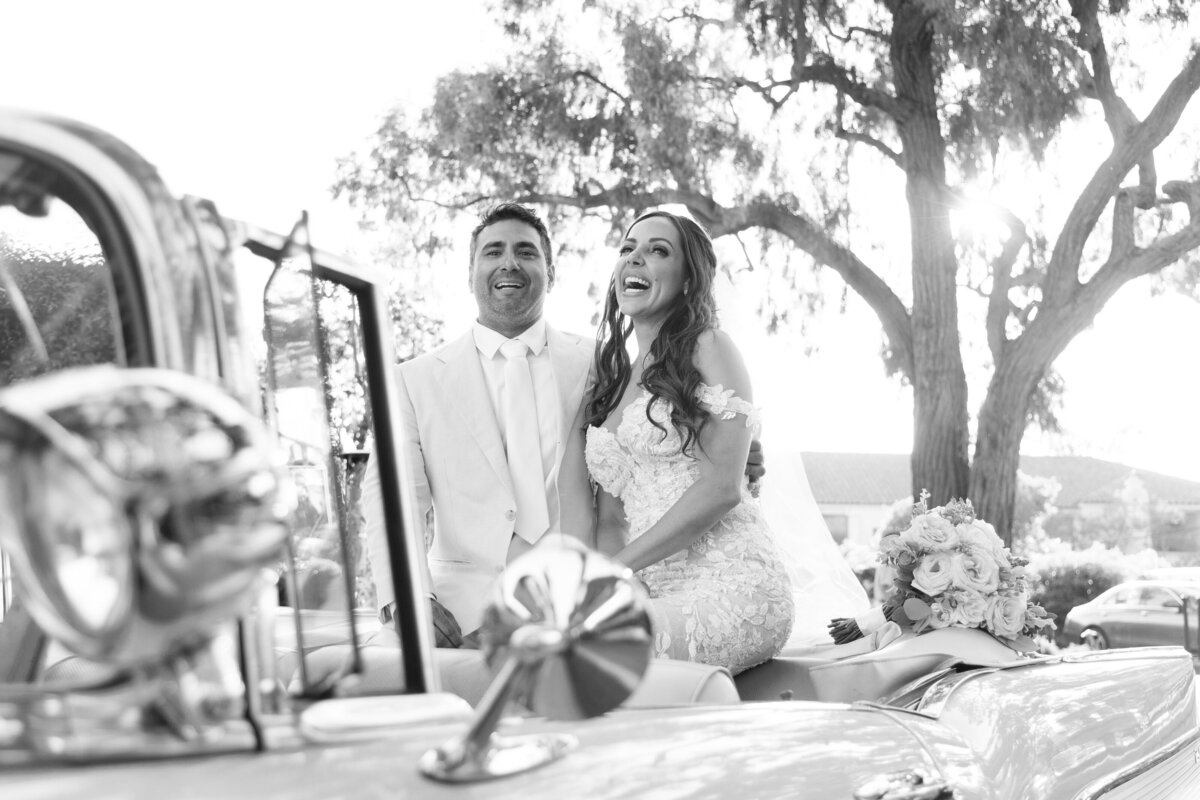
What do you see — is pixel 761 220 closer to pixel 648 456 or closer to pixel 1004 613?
pixel 648 456

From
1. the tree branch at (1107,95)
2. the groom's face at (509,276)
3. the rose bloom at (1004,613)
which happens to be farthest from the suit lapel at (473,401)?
the tree branch at (1107,95)

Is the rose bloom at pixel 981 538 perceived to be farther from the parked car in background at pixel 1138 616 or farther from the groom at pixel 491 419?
the parked car in background at pixel 1138 616

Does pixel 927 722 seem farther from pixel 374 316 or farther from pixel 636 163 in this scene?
pixel 636 163

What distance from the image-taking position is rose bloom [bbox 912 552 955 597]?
352 cm

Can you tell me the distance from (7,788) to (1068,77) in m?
14.4

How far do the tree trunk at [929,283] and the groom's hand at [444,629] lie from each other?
1044cm

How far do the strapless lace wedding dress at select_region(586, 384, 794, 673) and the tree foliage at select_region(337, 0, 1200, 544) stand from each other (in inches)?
396

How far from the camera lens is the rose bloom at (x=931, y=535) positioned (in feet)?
12.0

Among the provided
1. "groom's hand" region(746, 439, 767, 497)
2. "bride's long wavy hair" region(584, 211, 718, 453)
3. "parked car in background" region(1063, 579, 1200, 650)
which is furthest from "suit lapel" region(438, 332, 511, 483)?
"parked car in background" region(1063, 579, 1200, 650)

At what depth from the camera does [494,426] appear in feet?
14.3

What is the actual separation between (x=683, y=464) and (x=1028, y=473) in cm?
5464

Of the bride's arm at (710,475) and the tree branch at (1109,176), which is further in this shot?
the tree branch at (1109,176)

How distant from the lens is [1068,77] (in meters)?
13.6

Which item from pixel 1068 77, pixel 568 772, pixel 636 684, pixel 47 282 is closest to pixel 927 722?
pixel 568 772
